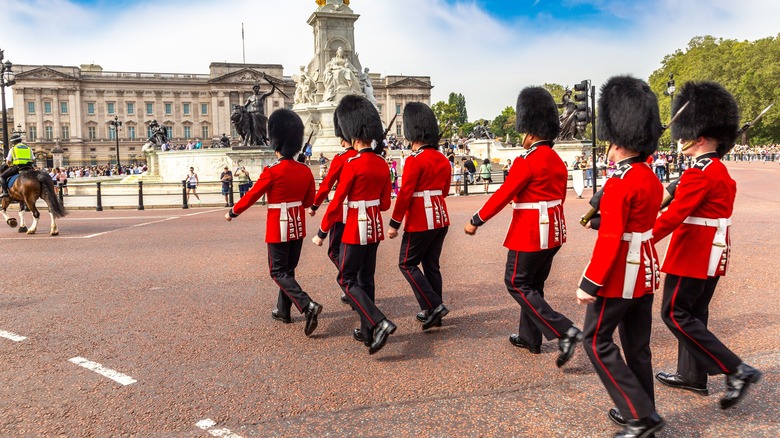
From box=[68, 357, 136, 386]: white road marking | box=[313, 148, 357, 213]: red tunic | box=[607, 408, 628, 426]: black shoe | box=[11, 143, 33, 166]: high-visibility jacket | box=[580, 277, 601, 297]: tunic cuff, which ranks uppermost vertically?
box=[11, 143, 33, 166]: high-visibility jacket

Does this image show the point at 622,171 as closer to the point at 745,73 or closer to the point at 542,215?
the point at 542,215

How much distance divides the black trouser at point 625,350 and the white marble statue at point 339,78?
1337 inches

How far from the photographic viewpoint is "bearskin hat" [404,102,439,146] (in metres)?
6.23

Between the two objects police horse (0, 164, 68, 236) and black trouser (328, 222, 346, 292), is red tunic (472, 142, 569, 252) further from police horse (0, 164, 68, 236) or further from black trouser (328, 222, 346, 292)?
police horse (0, 164, 68, 236)

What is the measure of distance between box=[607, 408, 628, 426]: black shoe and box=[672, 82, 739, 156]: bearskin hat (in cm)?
193

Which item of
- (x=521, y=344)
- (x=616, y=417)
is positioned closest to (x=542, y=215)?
(x=521, y=344)

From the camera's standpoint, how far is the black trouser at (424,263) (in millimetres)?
5801

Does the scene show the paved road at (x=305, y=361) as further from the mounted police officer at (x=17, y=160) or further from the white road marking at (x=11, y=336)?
the mounted police officer at (x=17, y=160)

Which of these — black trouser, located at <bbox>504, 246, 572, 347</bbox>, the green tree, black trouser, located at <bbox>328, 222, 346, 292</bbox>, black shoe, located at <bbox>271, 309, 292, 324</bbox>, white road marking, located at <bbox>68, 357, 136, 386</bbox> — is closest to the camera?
white road marking, located at <bbox>68, 357, 136, 386</bbox>

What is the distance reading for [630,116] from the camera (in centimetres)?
384

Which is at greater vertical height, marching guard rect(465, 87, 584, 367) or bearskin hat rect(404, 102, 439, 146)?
bearskin hat rect(404, 102, 439, 146)

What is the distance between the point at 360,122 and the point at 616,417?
3233 mm

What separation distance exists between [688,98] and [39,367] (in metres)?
5.18

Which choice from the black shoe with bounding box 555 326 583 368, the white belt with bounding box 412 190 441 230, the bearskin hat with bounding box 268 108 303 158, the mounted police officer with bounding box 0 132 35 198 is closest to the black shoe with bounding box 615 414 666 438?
the black shoe with bounding box 555 326 583 368
